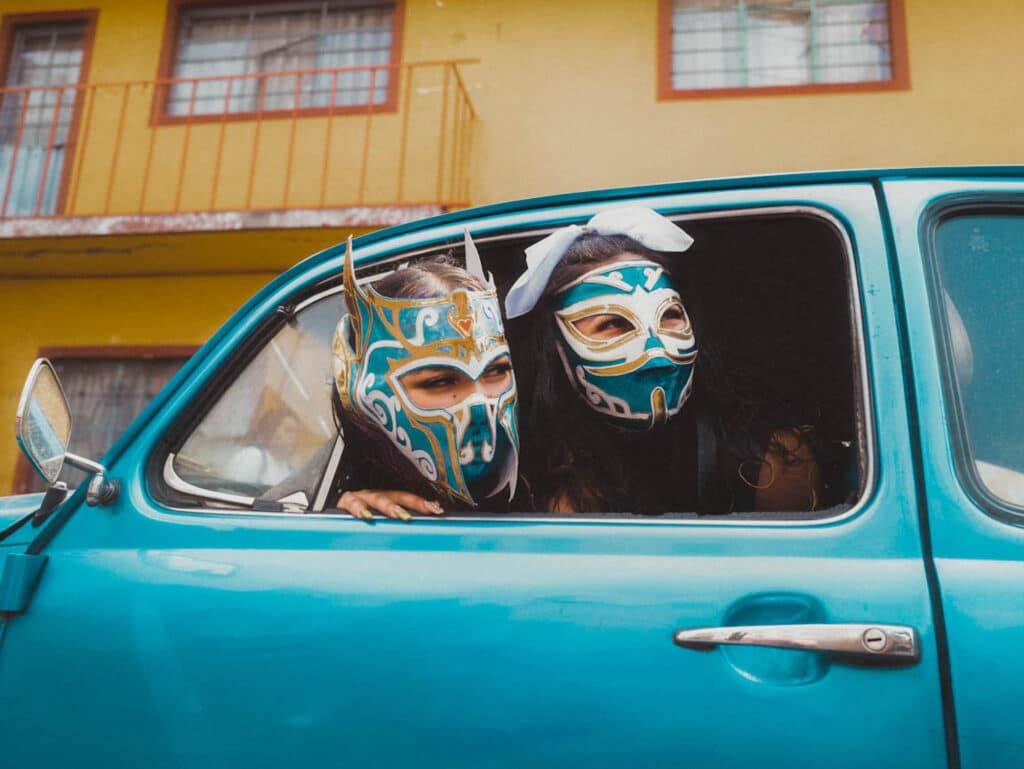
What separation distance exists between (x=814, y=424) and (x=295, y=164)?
5769 mm

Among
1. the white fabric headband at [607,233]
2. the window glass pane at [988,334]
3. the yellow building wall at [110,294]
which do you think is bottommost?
the window glass pane at [988,334]

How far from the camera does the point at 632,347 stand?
1494mm

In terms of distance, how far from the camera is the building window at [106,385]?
643 centimetres

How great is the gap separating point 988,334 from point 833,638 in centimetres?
61

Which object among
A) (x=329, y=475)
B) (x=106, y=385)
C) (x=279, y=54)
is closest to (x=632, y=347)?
(x=329, y=475)

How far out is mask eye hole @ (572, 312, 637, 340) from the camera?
5.03 feet

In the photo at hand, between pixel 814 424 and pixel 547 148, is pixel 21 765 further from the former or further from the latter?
pixel 547 148

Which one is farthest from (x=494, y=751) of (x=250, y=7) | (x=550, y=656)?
(x=250, y=7)

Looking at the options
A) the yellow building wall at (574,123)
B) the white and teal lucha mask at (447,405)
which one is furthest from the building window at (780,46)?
the white and teal lucha mask at (447,405)

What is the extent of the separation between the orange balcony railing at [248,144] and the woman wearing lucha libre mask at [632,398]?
4598mm

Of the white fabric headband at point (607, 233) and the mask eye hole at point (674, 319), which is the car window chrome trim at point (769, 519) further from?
the mask eye hole at point (674, 319)

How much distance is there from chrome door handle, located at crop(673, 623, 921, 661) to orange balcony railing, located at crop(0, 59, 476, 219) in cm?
538

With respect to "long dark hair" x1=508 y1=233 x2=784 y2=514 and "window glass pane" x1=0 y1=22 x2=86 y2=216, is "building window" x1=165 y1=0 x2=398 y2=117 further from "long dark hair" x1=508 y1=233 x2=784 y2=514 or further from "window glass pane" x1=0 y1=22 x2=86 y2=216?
"long dark hair" x1=508 y1=233 x2=784 y2=514

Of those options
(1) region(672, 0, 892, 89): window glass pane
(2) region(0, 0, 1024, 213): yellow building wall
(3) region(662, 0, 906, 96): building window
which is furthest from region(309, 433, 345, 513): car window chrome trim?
(1) region(672, 0, 892, 89): window glass pane
